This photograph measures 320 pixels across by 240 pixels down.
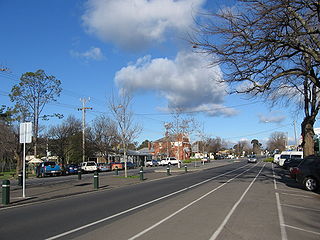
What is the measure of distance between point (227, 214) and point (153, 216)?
2333 mm

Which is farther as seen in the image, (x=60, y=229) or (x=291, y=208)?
(x=291, y=208)

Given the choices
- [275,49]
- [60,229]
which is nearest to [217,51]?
[275,49]

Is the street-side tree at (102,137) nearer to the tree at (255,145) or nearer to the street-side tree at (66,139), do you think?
the street-side tree at (66,139)

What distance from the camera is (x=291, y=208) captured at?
11.3 m

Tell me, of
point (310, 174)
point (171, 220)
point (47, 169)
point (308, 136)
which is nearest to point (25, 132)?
point (171, 220)

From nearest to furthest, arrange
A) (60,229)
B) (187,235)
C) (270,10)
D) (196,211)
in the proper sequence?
(187,235), (60,229), (196,211), (270,10)

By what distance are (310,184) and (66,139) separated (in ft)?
148

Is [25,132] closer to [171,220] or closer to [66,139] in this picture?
[171,220]

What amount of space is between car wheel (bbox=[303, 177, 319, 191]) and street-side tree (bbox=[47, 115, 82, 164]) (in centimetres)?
4156

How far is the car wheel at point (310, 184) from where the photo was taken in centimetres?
1670

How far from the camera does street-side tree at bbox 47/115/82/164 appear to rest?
2110 inches

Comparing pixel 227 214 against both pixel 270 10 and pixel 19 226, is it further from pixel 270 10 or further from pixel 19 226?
pixel 270 10

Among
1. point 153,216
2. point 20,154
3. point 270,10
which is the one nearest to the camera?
point 153,216

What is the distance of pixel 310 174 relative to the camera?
16906 mm
